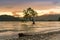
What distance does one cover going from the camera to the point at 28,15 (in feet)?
282

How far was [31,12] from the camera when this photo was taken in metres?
84.6

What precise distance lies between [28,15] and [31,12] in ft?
7.49

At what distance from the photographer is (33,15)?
82938 millimetres

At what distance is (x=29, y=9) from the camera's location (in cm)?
8612

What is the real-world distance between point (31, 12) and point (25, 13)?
3143mm

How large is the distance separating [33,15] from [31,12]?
2.21m

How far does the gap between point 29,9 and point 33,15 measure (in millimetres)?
4402

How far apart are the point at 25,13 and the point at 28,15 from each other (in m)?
1.56

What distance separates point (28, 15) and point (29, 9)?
8.33 ft

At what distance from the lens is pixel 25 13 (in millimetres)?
86438
